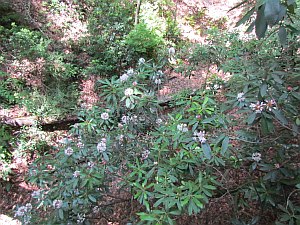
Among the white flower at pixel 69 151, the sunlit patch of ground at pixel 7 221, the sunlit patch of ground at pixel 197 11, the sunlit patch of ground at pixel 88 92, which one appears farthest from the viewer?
the sunlit patch of ground at pixel 197 11

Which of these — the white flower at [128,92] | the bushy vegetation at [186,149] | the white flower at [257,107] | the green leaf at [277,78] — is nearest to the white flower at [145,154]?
the bushy vegetation at [186,149]

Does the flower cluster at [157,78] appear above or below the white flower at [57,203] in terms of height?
above

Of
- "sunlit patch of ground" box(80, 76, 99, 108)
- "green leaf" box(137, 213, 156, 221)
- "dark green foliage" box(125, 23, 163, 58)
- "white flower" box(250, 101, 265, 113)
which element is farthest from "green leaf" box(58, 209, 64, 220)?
"dark green foliage" box(125, 23, 163, 58)

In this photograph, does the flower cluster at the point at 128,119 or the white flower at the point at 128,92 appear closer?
the white flower at the point at 128,92

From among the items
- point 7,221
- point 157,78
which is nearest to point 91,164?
point 157,78

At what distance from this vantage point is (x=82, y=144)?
83.6 inches

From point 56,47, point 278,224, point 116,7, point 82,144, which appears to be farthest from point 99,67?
point 278,224

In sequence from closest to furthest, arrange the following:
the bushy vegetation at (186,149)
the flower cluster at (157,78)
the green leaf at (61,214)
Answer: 1. the bushy vegetation at (186,149)
2. the green leaf at (61,214)
3. the flower cluster at (157,78)

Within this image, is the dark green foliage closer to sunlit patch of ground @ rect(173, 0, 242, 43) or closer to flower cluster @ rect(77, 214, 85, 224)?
sunlit patch of ground @ rect(173, 0, 242, 43)

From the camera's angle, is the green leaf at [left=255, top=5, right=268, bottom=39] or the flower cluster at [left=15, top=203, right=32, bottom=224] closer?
the green leaf at [left=255, top=5, right=268, bottom=39]

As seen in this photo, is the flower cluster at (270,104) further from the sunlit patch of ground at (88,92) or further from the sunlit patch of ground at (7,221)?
the sunlit patch of ground at (88,92)

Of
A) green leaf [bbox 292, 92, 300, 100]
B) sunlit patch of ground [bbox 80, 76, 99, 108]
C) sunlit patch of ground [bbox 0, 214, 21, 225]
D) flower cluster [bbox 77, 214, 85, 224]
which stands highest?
green leaf [bbox 292, 92, 300, 100]

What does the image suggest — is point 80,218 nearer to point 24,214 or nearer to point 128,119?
point 24,214

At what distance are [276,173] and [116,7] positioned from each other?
506 centimetres
